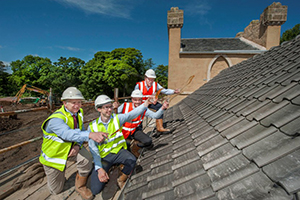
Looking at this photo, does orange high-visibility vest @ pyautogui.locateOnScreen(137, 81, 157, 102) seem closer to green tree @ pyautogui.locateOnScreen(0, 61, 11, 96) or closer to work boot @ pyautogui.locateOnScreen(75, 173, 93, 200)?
work boot @ pyautogui.locateOnScreen(75, 173, 93, 200)

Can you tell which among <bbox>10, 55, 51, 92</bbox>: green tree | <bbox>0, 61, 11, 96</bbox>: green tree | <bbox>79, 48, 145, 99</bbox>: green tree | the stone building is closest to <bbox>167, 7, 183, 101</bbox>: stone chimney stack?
the stone building

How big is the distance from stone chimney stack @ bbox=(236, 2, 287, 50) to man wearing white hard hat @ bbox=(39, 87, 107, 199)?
19362mm

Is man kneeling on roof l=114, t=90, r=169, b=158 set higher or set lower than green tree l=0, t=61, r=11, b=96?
lower

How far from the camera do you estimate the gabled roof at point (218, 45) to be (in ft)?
55.3

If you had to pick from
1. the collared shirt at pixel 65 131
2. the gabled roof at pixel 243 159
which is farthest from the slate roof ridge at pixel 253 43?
the collared shirt at pixel 65 131

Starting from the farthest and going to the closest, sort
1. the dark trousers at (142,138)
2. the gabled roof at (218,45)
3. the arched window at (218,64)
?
1. the gabled roof at (218,45)
2. the arched window at (218,64)
3. the dark trousers at (142,138)

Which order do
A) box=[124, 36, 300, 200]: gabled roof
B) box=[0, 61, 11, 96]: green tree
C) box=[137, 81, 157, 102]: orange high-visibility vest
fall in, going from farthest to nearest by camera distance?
box=[0, 61, 11, 96]: green tree → box=[137, 81, 157, 102]: orange high-visibility vest → box=[124, 36, 300, 200]: gabled roof

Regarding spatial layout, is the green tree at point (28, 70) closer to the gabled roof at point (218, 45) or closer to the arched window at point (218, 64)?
the gabled roof at point (218, 45)

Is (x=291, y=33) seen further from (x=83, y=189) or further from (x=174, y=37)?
(x=83, y=189)

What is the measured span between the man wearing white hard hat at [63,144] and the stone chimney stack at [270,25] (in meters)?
19.4

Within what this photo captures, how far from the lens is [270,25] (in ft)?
49.9

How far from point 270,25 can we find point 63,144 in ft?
66.0

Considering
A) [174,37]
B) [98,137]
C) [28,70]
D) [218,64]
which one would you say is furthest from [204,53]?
[28,70]

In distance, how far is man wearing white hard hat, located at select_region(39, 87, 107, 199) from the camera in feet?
9.59
